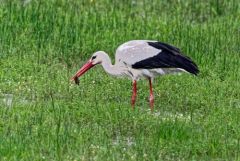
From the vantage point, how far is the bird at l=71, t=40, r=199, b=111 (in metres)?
10.9

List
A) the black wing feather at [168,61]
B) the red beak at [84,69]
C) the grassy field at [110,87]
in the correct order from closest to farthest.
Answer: the grassy field at [110,87] < the black wing feather at [168,61] < the red beak at [84,69]

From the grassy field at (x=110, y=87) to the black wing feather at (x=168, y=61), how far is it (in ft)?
1.79

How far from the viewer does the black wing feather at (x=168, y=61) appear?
1090 cm

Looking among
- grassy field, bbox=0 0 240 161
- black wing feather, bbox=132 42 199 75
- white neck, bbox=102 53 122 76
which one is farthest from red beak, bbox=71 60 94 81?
black wing feather, bbox=132 42 199 75

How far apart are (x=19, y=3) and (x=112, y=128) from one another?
5.51m

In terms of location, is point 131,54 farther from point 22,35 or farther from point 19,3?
point 19,3

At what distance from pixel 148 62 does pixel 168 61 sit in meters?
0.25

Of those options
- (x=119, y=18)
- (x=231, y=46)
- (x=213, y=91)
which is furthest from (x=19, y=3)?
(x=213, y=91)

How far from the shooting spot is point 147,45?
11.2m

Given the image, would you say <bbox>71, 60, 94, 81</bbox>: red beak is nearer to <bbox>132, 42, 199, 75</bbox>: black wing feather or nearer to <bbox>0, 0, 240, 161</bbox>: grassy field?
<bbox>0, 0, 240, 161</bbox>: grassy field

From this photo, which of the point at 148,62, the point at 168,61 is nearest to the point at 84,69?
the point at 148,62

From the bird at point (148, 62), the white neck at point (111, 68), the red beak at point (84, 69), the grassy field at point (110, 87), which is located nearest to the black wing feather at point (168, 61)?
the bird at point (148, 62)

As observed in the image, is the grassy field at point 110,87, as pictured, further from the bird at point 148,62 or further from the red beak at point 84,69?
the bird at point 148,62

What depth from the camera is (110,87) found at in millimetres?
12133
